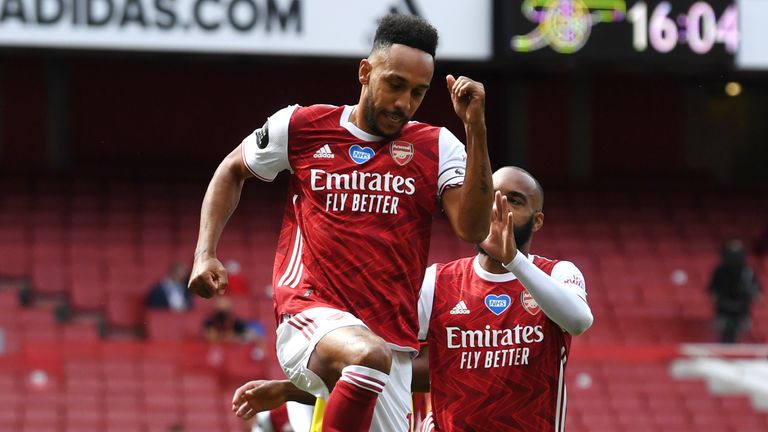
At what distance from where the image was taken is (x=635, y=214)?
61.0ft

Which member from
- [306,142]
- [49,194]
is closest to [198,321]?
[49,194]

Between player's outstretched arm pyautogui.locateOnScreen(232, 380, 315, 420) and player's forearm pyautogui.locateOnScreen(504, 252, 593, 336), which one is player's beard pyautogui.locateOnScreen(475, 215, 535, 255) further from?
player's outstretched arm pyautogui.locateOnScreen(232, 380, 315, 420)

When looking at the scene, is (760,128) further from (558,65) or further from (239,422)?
(239,422)

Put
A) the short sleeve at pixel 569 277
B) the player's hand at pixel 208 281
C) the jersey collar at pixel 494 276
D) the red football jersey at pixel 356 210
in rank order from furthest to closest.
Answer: the jersey collar at pixel 494 276
the short sleeve at pixel 569 277
the red football jersey at pixel 356 210
the player's hand at pixel 208 281

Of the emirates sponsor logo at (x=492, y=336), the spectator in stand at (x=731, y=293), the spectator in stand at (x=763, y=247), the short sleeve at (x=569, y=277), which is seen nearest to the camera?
the short sleeve at (x=569, y=277)

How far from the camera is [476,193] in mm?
4520

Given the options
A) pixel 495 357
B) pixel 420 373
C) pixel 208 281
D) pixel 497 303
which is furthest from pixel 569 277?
pixel 208 281

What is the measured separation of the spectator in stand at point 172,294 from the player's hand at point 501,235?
9.60 meters

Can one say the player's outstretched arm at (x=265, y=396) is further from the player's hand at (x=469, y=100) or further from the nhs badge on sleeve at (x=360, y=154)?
the player's hand at (x=469, y=100)

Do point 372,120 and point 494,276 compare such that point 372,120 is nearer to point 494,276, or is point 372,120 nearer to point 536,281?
point 536,281

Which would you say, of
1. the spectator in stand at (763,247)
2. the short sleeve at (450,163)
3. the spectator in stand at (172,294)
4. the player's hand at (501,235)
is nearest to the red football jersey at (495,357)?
the player's hand at (501,235)

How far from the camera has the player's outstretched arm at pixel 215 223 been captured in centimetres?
440

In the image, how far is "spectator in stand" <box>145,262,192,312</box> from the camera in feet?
46.9

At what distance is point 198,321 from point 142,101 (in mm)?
6755
